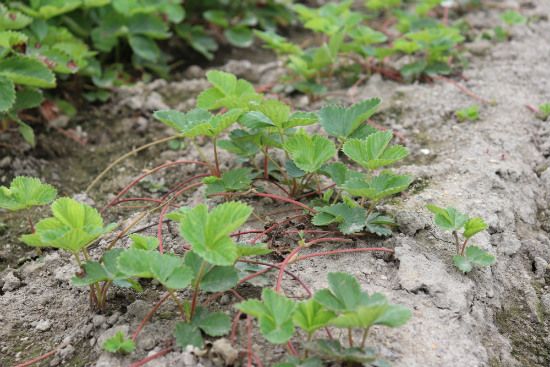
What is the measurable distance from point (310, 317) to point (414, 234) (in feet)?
2.05

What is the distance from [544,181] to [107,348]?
1.65 metres

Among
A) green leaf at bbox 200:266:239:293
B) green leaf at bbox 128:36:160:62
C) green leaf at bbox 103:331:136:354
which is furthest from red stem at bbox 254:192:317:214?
green leaf at bbox 128:36:160:62

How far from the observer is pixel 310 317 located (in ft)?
5.12

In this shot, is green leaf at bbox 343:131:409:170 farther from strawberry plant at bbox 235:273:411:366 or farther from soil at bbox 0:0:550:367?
strawberry plant at bbox 235:273:411:366

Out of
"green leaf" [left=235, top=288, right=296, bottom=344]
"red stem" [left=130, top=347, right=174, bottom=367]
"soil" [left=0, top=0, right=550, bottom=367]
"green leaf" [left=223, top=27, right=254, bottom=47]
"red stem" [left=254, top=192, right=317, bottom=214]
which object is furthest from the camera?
"green leaf" [left=223, top=27, right=254, bottom=47]

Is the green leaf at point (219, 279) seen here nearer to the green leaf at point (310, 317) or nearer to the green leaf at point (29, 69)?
the green leaf at point (310, 317)

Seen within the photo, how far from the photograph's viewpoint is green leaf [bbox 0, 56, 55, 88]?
255 cm

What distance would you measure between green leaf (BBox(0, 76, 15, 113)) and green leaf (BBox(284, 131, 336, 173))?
1.07 m

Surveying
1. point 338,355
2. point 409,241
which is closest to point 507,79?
point 409,241

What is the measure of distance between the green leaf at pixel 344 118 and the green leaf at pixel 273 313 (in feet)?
2.63

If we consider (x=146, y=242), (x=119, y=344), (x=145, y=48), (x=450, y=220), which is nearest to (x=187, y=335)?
(x=119, y=344)

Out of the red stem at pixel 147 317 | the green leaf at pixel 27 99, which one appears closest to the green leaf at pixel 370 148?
the red stem at pixel 147 317

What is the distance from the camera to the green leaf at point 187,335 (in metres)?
1.63

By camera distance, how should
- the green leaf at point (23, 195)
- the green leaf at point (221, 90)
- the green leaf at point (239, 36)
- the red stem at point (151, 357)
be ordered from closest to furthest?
the red stem at point (151, 357) < the green leaf at point (23, 195) < the green leaf at point (221, 90) < the green leaf at point (239, 36)
